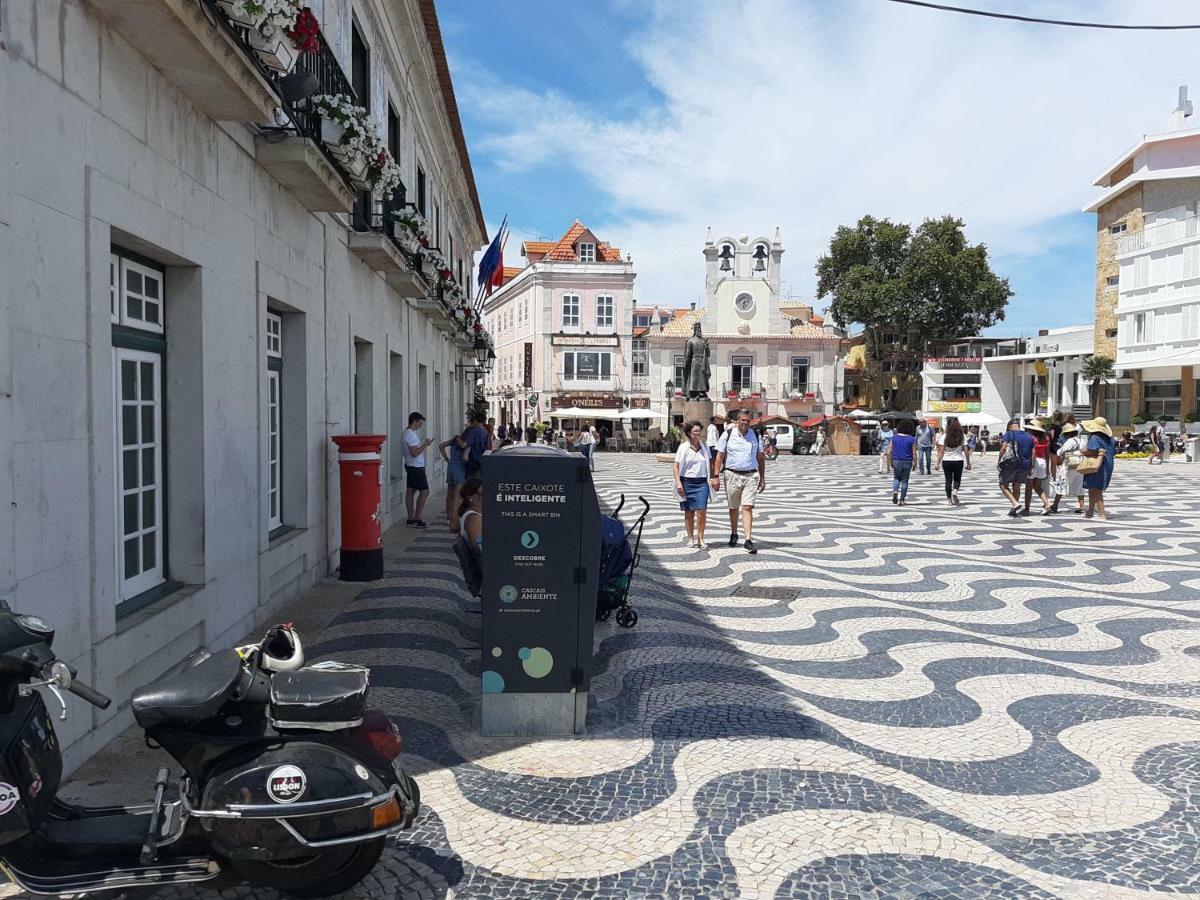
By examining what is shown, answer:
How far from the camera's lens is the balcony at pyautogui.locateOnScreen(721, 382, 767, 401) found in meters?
51.2

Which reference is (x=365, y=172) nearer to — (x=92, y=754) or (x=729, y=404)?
(x=92, y=754)

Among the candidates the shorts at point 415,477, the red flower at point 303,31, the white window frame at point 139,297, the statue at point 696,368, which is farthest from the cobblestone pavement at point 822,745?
Answer: the statue at point 696,368

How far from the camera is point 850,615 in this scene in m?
6.96

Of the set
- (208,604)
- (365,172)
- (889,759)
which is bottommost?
(889,759)

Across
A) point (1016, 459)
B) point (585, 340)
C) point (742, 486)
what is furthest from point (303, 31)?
point (585, 340)

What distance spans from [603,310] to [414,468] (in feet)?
129

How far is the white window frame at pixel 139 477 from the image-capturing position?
14.7 feet

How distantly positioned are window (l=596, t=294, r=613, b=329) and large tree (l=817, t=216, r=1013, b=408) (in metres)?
15.0

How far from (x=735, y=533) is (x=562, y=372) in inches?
1567

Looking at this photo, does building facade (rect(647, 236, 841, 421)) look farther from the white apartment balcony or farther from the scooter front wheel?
the scooter front wheel

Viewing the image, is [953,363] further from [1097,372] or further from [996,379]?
[1097,372]

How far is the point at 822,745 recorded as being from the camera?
4.17 m

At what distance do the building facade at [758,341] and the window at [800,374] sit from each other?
0.20ft

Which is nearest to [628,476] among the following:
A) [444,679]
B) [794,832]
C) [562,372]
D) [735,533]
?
[735,533]
